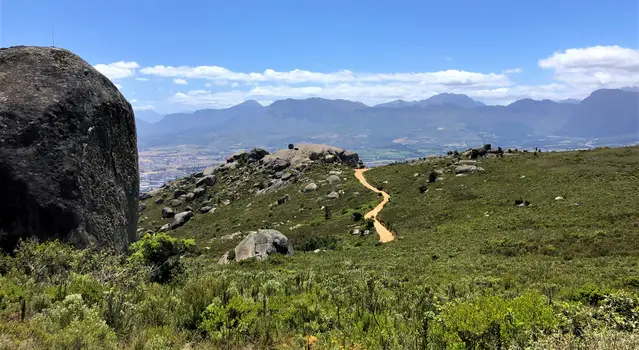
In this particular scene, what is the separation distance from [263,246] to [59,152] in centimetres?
2004

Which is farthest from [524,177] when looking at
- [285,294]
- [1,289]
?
[1,289]

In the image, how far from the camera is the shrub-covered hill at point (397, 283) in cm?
712

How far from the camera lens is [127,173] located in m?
18.4

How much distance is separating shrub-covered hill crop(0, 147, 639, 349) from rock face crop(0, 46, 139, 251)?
6.32ft

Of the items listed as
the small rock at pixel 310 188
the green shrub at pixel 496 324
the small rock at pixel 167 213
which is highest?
the green shrub at pixel 496 324

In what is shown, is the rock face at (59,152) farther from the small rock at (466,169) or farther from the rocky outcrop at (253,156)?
the rocky outcrop at (253,156)

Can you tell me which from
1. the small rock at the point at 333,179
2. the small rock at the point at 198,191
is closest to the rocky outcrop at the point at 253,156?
the small rock at the point at 198,191

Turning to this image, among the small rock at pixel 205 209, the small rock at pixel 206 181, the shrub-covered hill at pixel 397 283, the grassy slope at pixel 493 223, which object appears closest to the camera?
the shrub-covered hill at pixel 397 283

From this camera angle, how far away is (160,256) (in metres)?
14.2

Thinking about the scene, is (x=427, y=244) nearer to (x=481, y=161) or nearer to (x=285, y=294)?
(x=285, y=294)

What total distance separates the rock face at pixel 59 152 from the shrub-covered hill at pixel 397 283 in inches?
75.8

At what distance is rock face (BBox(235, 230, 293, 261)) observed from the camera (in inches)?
1214

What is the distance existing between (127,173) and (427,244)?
80.5 ft

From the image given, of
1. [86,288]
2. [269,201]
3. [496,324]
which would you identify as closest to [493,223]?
[496,324]
